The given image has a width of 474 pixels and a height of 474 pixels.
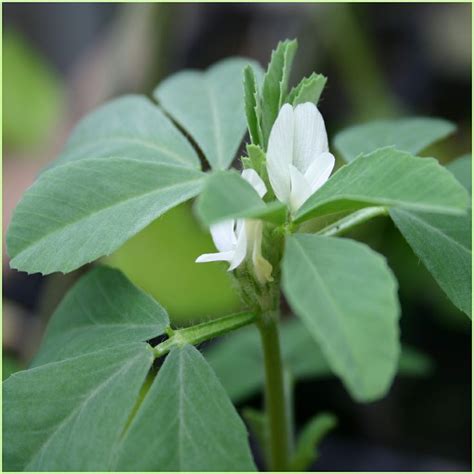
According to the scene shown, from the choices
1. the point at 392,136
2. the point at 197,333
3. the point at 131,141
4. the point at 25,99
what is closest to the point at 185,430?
the point at 197,333

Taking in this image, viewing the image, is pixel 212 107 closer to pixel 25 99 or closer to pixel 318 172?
pixel 318 172

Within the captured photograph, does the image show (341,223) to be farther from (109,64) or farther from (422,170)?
(109,64)

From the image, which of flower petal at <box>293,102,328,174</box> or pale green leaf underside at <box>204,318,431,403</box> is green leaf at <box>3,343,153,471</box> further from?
pale green leaf underside at <box>204,318,431,403</box>

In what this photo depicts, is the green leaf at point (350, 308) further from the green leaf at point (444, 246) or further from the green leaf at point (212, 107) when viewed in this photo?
the green leaf at point (212, 107)

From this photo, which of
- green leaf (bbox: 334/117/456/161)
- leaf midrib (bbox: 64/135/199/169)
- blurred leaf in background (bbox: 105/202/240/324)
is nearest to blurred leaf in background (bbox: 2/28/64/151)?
blurred leaf in background (bbox: 105/202/240/324)

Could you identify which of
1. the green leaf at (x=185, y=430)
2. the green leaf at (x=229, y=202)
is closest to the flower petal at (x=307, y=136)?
the green leaf at (x=229, y=202)

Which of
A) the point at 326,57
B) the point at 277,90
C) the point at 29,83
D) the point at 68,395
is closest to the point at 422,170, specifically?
the point at 277,90

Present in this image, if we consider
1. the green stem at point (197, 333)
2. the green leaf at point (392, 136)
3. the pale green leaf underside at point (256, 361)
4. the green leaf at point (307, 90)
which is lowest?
the pale green leaf underside at point (256, 361)
